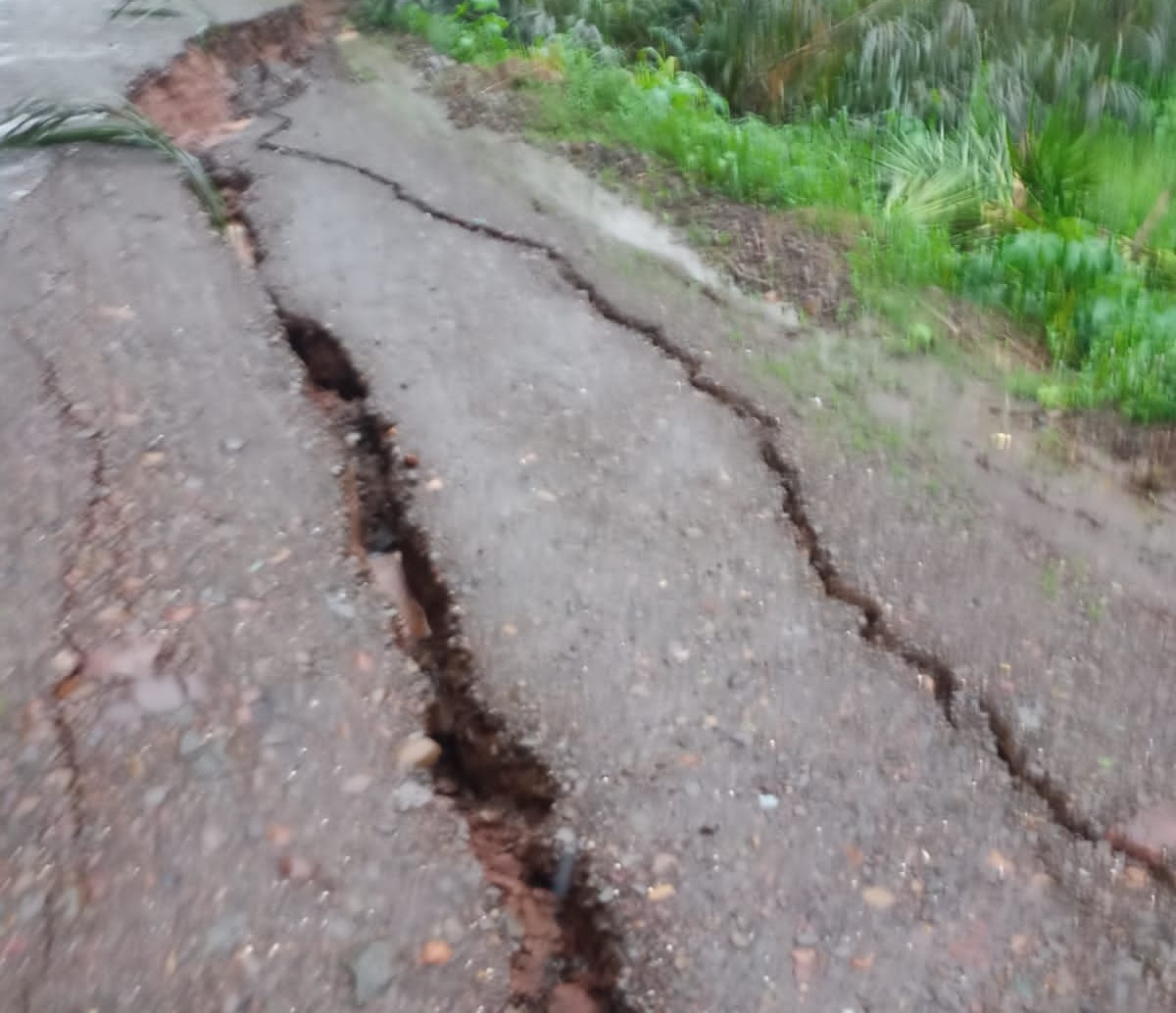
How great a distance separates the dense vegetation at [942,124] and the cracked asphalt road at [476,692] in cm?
75

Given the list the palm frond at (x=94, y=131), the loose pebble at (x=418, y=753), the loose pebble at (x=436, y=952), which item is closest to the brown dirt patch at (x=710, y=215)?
the palm frond at (x=94, y=131)

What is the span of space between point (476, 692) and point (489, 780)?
6.0 inches

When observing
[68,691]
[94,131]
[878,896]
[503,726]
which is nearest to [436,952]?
[503,726]

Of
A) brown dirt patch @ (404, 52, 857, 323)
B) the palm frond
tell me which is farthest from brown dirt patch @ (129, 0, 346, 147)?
brown dirt patch @ (404, 52, 857, 323)

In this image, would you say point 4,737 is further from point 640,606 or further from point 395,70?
point 395,70

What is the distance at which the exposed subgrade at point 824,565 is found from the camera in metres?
1.69

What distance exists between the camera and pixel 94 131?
3277 millimetres

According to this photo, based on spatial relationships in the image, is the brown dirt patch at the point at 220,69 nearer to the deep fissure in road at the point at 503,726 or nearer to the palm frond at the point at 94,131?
the palm frond at the point at 94,131

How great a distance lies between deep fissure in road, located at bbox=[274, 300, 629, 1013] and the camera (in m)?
1.50

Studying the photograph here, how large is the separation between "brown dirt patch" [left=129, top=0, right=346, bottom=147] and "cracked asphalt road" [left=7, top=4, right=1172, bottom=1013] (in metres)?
1.14

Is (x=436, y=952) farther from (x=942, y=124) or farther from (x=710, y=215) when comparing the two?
(x=942, y=124)

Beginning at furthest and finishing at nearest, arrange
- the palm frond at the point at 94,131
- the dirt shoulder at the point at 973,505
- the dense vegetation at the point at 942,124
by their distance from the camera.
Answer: the palm frond at the point at 94,131, the dense vegetation at the point at 942,124, the dirt shoulder at the point at 973,505

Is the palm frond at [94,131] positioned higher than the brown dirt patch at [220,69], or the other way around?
the palm frond at [94,131]

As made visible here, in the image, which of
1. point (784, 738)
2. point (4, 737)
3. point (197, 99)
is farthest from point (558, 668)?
point (197, 99)
